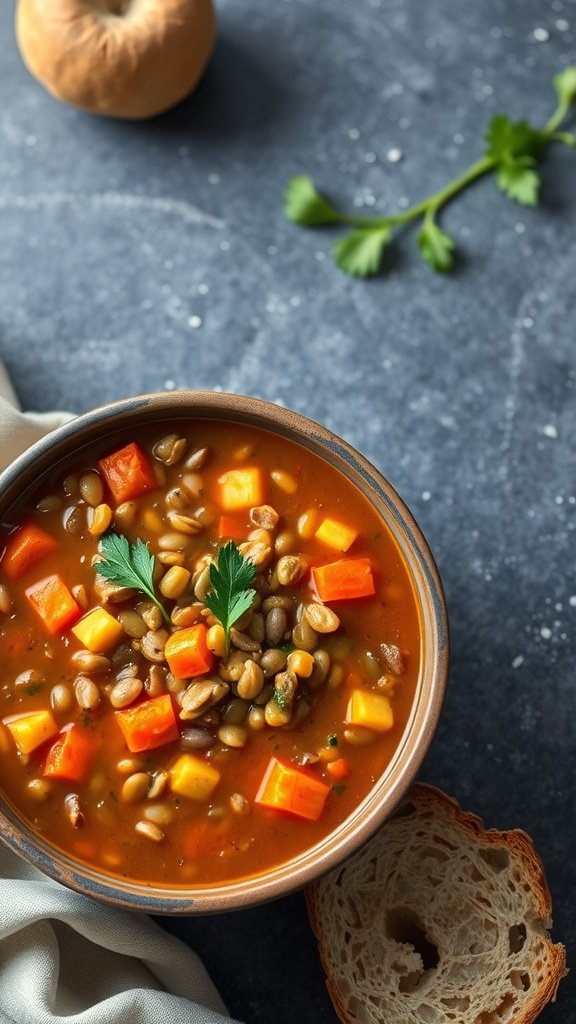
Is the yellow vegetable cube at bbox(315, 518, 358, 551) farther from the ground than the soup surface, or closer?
farther from the ground

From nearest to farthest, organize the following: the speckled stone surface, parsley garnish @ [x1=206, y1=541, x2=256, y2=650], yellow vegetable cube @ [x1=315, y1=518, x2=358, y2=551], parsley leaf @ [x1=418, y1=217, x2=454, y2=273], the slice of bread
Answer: parsley garnish @ [x1=206, y1=541, x2=256, y2=650] < yellow vegetable cube @ [x1=315, y1=518, x2=358, y2=551] < the slice of bread < the speckled stone surface < parsley leaf @ [x1=418, y1=217, x2=454, y2=273]

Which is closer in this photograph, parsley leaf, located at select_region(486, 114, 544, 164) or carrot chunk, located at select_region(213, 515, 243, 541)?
carrot chunk, located at select_region(213, 515, 243, 541)

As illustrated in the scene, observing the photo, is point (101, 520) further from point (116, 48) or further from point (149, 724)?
point (116, 48)

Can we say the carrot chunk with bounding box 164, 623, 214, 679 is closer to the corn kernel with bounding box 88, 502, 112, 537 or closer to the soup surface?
the soup surface

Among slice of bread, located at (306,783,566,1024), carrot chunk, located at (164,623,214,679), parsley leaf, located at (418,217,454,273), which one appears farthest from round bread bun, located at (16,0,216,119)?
slice of bread, located at (306,783,566,1024)

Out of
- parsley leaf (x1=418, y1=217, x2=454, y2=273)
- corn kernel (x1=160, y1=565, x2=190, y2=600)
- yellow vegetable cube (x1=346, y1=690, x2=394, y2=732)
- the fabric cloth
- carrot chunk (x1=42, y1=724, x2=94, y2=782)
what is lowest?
the fabric cloth

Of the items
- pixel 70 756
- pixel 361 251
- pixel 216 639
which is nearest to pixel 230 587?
pixel 216 639

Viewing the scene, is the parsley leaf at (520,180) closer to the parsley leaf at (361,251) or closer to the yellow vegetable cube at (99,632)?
the parsley leaf at (361,251)

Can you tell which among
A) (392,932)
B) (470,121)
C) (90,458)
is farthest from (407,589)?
(470,121)
